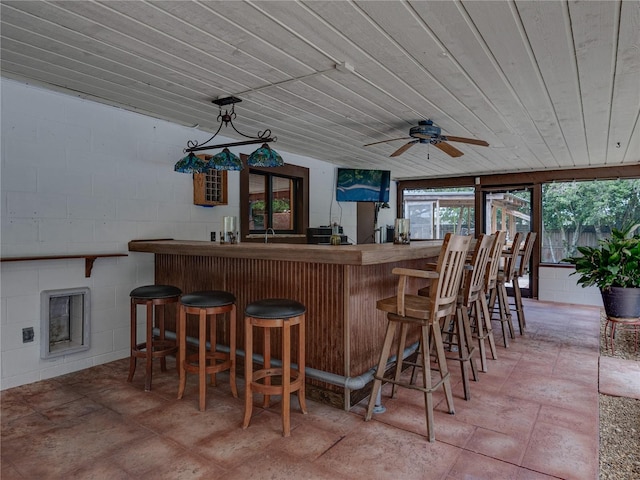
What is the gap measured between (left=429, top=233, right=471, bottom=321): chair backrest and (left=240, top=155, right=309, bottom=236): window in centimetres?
308

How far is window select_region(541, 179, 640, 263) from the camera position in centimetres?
648

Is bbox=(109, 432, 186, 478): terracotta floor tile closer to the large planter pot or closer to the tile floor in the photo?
the tile floor

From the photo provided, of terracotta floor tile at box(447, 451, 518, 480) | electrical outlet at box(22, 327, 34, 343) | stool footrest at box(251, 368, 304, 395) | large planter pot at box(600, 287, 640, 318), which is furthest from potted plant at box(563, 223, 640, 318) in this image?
electrical outlet at box(22, 327, 34, 343)

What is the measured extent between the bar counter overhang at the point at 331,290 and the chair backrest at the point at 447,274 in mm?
393

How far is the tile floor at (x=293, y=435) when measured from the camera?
2.00 m

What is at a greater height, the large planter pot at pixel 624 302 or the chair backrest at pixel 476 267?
the chair backrest at pixel 476 267

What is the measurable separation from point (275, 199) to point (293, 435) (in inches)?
151

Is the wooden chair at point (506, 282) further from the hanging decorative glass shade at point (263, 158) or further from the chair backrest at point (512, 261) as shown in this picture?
the hanging decorative glass shade at point (263, 158)

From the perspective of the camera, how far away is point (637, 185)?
6.36m

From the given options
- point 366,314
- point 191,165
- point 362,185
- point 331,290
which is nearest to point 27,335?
point 191,165

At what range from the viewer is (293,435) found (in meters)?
2.32

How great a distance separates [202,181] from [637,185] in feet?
22.1

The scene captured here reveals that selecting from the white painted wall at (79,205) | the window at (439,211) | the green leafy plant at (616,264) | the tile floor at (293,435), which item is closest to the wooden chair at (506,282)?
the green leafy plant at (616,264)

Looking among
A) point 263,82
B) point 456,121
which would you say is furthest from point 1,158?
point 456,121
